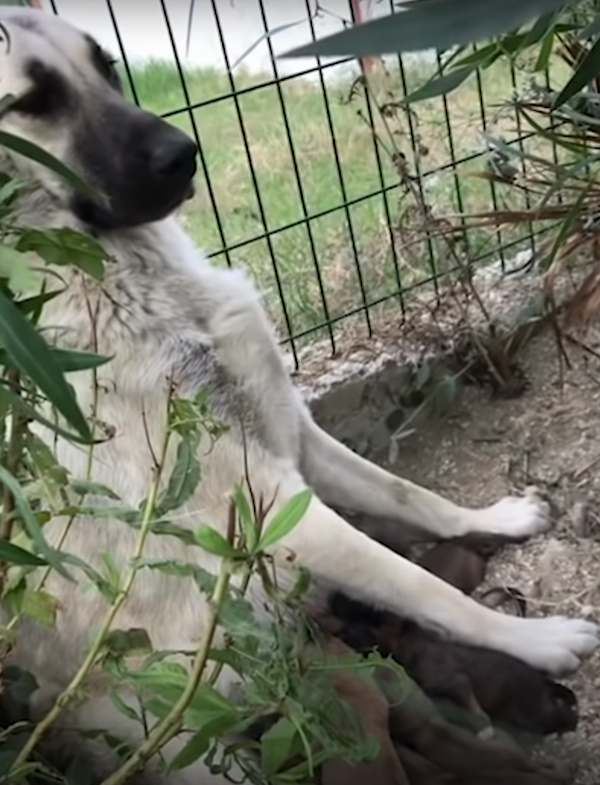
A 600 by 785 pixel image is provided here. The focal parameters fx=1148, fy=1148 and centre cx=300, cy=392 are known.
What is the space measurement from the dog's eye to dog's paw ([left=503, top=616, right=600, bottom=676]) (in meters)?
0.73

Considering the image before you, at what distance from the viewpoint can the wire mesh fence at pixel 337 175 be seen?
1707 millimetres

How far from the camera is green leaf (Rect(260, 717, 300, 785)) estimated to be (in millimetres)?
809

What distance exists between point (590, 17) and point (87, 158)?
1.85 ft

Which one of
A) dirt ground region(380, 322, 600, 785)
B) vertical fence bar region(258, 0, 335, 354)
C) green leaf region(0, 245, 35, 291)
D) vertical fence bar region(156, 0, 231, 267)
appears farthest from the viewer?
vertical fence bar region(258, 0, 335, 354)

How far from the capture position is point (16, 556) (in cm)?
68

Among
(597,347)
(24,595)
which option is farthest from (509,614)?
(24,595)

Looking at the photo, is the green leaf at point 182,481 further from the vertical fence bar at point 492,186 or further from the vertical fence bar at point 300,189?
the vertical fence bar at point 492,186

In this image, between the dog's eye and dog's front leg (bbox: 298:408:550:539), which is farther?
dog's front leg (bbox: 298:408:550:539)

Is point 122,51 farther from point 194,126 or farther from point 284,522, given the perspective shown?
A: point 284,522

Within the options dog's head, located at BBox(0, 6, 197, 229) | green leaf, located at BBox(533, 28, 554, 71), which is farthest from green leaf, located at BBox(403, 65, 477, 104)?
dog's head, located at BBox(0, 6, 197, 229)

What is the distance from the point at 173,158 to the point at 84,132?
0.10 m

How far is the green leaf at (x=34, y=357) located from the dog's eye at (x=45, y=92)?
0.61 m

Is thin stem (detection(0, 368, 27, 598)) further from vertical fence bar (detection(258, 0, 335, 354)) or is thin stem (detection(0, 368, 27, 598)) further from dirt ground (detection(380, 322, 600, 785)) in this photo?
vertical fence bar (detection(258, 0, 335, 354))

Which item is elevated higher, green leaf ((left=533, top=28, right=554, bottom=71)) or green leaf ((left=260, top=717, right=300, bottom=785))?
green leaf ((left=533, top=28, right=554, bottom=71))
